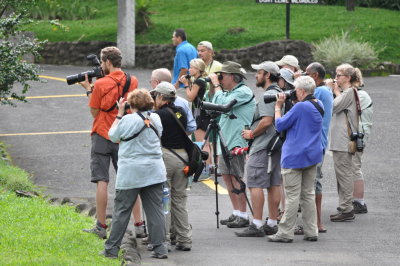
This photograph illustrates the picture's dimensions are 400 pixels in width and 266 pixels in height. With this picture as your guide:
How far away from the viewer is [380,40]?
90.8ft

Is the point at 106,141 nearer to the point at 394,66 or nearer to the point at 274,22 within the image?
the point at 394,66

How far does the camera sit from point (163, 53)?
26906 millimetres

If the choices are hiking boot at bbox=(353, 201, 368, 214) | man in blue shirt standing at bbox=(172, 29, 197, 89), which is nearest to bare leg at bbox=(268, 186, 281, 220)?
hiking boot at bbox=(353, 201, 368, 214)

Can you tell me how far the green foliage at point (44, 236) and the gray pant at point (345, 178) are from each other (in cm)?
321

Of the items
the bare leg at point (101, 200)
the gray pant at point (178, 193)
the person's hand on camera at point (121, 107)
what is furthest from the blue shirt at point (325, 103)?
the person's hand on camera at point (121, 107)

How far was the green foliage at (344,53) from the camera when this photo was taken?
2442cm

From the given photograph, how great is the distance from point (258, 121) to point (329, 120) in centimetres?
108

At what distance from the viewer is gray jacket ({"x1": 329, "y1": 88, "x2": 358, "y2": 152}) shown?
1187 centimetres

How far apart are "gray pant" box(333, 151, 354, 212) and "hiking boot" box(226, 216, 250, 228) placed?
1.31m

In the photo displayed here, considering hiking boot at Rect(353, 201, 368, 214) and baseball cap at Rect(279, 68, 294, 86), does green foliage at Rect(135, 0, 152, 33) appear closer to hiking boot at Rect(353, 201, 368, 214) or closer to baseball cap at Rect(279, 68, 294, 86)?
hiking boot at Rect(353, 201, 368, 214)

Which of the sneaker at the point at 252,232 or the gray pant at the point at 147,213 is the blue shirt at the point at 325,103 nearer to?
the sneaker at the point at 252,232

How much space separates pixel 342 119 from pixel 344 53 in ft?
41.9

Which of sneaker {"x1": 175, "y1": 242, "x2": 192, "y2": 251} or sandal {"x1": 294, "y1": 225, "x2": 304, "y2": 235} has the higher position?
sneaker {"x1": 175, "y1": 242, "x2": 192, "y2": 251}

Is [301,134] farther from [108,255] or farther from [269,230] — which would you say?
[108,255]
